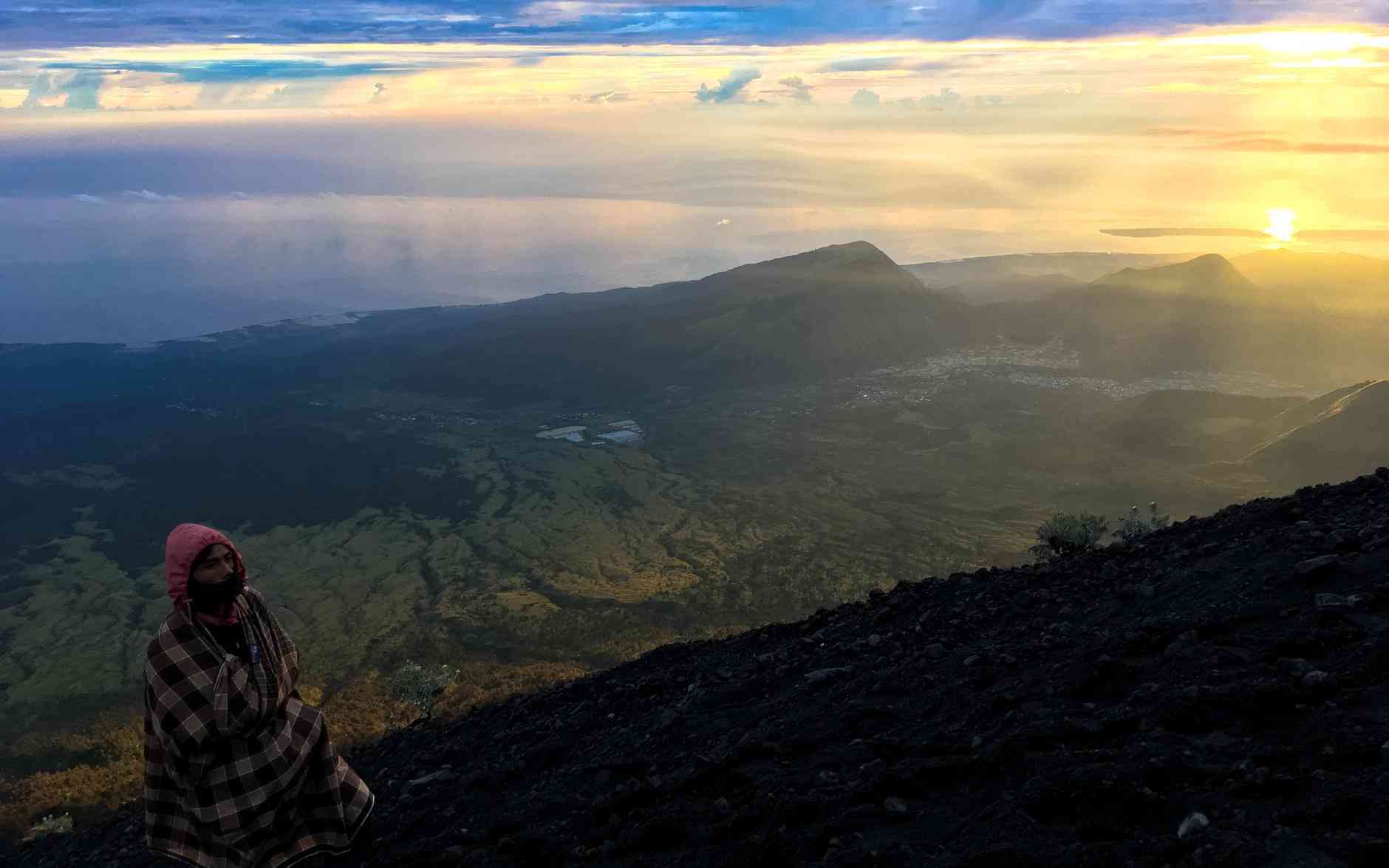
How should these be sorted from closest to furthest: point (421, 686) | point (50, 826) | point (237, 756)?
point (237, 756), point (50, 826), point (421, 686)

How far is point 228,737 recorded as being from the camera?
5.20 m

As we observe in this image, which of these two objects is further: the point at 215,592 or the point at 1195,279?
the point at 1195,279

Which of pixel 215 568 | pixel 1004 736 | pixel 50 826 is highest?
pixel 215 568

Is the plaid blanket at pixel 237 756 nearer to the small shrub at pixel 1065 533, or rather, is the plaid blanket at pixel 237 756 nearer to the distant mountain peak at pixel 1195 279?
the small shrub at pixel 1065 533

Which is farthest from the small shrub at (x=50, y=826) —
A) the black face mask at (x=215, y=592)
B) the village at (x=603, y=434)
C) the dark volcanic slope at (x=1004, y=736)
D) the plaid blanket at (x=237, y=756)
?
the village at (x=603, y=434)

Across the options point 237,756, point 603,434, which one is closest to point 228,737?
point 237,756

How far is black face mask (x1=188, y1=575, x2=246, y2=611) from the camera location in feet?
16.7

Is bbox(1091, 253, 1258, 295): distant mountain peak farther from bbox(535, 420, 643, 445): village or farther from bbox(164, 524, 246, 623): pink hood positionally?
bbox(164, 524, 246, 623): pink hood

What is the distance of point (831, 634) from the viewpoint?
11125 millimetres

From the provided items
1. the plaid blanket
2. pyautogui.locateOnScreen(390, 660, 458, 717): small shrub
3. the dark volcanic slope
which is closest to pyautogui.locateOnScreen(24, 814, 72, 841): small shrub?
pyautogui.locateOnScreen(390, 660, 458, 717): small shrub

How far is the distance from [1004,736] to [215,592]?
4.92 m

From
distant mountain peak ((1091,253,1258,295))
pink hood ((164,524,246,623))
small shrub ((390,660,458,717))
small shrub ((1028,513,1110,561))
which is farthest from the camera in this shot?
distant mountain peak ((1091,253,1258,295))

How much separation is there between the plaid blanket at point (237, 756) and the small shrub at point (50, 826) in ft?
57.8

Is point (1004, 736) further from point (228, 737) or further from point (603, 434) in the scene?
point (603, 434)
